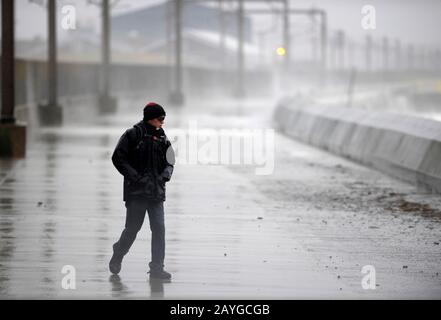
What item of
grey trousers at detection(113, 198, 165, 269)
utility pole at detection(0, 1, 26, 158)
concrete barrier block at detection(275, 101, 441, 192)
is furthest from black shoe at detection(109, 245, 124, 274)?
utility pole at detection(0, 1, 26, 158)

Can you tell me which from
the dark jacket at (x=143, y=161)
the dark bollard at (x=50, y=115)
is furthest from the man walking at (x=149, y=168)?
the dark bollard at (x=50, y=115)

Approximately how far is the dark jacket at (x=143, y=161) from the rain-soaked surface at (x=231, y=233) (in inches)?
31.5

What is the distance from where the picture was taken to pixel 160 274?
1120 centimetres

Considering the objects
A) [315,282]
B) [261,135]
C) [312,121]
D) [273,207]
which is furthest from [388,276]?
[261,135]

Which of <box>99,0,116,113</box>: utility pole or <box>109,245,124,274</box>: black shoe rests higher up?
<box>99,0,116,113</box>: utility pole

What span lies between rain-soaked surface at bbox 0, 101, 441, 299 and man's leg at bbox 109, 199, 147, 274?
145 millimetres

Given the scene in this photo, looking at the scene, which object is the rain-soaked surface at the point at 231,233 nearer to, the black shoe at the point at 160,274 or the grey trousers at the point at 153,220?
the black shoe at the point at 160,274

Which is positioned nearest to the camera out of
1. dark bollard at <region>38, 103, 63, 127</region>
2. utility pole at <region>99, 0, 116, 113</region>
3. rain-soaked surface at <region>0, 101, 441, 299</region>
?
rain-soaked surface at <region>0, 101, 441, 299</region>

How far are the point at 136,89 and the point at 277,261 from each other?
5603 centimetres

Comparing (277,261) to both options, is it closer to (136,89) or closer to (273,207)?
(273,207)

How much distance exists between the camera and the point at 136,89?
68.1 meters

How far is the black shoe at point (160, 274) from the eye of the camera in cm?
1117

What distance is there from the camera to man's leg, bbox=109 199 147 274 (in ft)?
36.9

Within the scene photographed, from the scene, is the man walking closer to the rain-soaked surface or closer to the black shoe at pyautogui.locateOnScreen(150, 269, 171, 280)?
the black shoe at pyautogui.locateOnScreen(150, 269, 171, 280)
